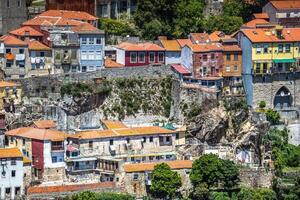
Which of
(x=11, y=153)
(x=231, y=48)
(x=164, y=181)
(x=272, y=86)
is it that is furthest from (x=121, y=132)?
(x=272, y=86)

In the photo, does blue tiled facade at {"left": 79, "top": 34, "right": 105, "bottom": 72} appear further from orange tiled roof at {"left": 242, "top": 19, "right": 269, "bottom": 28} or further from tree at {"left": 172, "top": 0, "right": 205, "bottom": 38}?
orange tiled roof at {"left": 242, "top": 19, "right": 269, "bottom": 28}

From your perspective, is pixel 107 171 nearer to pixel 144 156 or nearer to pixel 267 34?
pixel 144 156

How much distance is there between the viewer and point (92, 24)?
102m

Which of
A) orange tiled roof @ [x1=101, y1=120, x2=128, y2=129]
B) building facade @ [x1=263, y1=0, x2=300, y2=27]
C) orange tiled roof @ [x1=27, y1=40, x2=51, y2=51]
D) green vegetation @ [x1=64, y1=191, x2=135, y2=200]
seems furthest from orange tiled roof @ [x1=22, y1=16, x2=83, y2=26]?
green vegetation @ [x1=64, y1=191, x2=135, y2=200]

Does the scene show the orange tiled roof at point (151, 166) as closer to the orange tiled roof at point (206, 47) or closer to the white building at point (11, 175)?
the white building at point (11, 175)

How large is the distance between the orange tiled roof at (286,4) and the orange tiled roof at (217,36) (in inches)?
166

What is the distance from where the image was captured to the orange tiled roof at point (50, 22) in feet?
326

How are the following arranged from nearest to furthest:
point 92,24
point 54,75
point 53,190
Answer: point 53,190 → point 54,75 → point 92,24

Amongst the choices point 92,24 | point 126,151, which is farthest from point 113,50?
point 126,151

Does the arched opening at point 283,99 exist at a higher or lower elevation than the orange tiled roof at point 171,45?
lower

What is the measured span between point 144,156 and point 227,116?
6283mm

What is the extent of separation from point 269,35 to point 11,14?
1673cm

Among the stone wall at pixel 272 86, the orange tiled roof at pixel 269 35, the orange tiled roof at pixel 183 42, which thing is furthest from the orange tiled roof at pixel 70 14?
the stone wall at pixel 272 86

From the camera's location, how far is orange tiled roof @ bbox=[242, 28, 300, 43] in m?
98.6
